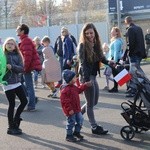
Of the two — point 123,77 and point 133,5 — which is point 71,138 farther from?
point 133,5

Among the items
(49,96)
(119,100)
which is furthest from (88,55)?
(49,96)

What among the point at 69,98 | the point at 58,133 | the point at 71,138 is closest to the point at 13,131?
the point at 58,133

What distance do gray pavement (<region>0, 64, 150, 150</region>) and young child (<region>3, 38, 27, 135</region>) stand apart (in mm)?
224

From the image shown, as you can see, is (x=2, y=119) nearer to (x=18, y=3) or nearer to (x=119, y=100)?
(x=119, y=100)

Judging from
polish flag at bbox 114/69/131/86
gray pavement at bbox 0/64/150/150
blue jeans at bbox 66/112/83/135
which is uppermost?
polish flag at bbox 114/69/131/86

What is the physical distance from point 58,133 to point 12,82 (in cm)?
118

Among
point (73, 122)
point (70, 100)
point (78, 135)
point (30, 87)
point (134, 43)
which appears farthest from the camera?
point (134, 43)

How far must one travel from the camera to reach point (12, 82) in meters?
7.29

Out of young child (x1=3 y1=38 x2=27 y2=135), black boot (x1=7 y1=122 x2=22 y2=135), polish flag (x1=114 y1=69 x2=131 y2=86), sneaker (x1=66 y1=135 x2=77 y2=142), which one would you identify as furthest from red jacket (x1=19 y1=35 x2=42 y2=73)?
polish flag (x1=114 y1=69 x2=131 y2=86)

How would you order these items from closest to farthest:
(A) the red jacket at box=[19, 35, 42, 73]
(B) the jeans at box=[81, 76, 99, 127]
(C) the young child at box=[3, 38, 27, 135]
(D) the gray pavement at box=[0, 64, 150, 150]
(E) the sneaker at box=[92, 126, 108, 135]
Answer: (D) the gray pavement at box=[0, 64, 150, 150], (B) the jeans at box=[81, 76, 99, 127], (E) the sneaker at box=[92, 126, 108, 135], (C) the young child at box=[3, 38, 27, 135], (A) the red jacket at box=[19, 35, 42, 73]

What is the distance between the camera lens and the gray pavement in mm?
6461

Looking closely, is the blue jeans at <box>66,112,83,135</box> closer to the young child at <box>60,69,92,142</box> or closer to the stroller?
the young child at <box>60,69,92,142</box>

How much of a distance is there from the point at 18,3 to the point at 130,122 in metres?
72.8

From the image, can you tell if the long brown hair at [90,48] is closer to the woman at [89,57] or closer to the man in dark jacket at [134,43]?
the woman at [89,57]
